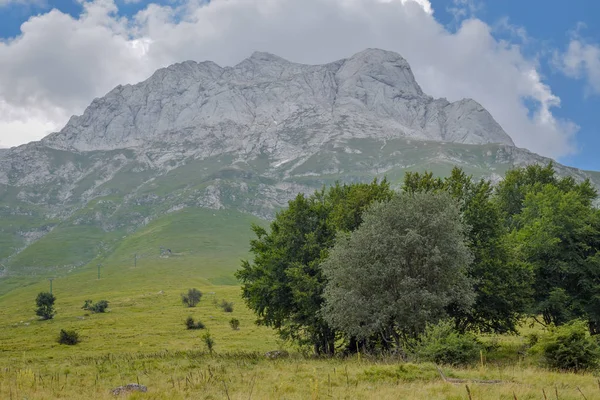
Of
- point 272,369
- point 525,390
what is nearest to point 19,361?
point 272,369

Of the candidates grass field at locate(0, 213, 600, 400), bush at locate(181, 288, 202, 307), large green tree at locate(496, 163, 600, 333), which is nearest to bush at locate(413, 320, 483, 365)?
grass field at locate(0, 213, 600, 400)

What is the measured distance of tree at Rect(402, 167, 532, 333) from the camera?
33.8m

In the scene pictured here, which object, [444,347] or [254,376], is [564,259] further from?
[254,376]

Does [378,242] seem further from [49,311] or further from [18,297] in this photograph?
[18,297]

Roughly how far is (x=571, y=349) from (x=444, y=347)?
7325 mm

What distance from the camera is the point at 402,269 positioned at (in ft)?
101

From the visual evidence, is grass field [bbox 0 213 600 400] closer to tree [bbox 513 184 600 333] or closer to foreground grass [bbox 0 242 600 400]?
foreground grass [bbox 0 242 600 400]

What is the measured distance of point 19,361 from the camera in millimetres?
45219

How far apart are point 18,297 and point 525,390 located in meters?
221

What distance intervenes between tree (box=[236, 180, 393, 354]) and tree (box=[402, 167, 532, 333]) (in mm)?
8100

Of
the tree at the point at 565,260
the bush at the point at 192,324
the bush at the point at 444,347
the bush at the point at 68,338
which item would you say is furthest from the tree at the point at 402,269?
the bush at the point at 192,324

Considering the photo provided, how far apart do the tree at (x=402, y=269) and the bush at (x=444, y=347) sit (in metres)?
1.64

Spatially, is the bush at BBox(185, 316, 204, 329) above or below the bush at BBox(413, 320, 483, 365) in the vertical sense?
below

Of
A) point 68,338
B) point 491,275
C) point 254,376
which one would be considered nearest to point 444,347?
point 491,275
